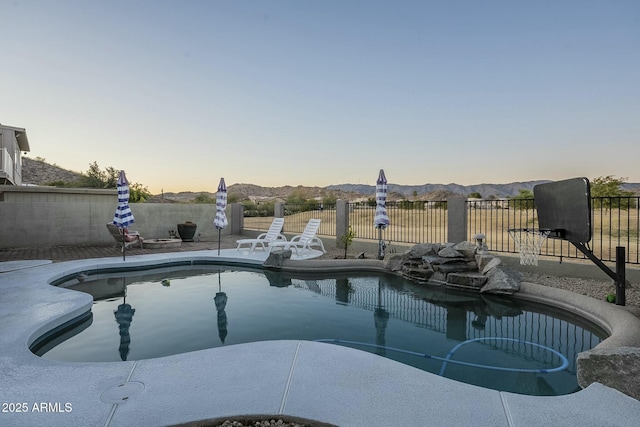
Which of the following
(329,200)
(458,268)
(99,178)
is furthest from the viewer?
(329,200)

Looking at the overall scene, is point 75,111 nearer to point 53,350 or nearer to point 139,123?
point 139,123

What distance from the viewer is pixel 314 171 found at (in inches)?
1077

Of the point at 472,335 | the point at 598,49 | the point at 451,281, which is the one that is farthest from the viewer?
the point at 598,49

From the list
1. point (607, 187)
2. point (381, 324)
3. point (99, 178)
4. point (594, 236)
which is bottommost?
point (381, 324)

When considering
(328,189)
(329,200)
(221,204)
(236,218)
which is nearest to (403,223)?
(221,204)

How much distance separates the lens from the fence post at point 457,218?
355 inches

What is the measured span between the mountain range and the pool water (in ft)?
65.8

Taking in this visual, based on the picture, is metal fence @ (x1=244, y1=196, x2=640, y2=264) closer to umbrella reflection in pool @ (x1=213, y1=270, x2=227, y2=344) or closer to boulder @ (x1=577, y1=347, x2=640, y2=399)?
boulder @ (x1=577, y1=347, x2=640, y2=399)

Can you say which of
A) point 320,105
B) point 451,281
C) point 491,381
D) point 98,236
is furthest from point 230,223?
point 491,381

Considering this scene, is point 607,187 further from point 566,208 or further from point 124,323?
point 124,323

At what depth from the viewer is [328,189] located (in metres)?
83.2

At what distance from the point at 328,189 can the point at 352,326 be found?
78.5 meters

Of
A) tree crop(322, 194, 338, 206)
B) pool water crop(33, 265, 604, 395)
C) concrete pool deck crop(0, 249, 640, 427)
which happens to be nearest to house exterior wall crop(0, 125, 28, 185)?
pool water crop(33, 265, 604, 395)

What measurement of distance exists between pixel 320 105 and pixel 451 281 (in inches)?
442
